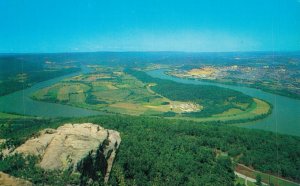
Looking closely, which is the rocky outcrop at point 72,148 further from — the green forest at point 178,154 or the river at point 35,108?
the river at point 35,108

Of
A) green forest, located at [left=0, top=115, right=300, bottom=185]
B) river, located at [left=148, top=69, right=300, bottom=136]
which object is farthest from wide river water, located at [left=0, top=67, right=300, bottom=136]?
green forest, located at [left=0, top=115, right=300, bottom=185]

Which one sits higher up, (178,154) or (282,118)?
(178,154)

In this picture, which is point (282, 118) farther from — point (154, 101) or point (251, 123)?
point (154, 101)

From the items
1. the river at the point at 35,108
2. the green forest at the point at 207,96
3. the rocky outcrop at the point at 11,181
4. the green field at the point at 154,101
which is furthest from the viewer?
the green forest at the point at 207,96

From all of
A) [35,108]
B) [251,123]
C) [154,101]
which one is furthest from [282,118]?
[35,108]

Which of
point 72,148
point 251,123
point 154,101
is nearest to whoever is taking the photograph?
point 72,148

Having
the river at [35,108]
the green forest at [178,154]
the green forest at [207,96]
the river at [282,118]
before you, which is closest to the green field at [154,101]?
the green forest at [207,96]

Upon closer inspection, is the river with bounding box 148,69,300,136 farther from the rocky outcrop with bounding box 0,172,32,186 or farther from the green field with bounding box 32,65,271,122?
the rocky outcrop with bounding box 0,172,32,186
